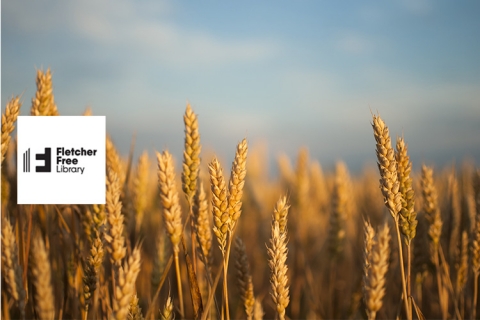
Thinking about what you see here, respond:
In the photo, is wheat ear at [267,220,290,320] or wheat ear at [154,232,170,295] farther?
wheat ear at [154,232,170,295]

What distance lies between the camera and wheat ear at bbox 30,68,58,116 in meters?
1.76

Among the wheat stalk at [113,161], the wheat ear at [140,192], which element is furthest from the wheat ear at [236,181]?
the wheat ear at [140,192]

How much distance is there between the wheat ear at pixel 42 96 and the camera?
1765 mm

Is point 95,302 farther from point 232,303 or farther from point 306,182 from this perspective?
point 306,182

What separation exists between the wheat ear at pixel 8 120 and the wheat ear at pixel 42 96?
0.56 ft

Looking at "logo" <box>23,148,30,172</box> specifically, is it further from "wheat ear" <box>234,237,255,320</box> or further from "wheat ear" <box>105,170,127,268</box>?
"wheat ear" <box>234,237,255,320</box>

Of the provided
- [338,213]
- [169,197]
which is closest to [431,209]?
[338,213]

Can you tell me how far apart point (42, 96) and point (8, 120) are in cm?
26

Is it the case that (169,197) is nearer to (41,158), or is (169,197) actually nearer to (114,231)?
(114,231)

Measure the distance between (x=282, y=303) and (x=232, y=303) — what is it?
5.29 ft

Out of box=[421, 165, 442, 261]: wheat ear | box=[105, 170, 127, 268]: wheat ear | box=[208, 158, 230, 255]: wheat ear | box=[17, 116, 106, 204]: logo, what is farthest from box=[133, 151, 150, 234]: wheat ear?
box=[421, 165, 442, 261]: wheat ear

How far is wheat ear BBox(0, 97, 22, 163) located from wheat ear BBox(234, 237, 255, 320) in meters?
0.98

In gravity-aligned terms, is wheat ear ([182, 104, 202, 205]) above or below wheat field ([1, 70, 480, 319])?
above

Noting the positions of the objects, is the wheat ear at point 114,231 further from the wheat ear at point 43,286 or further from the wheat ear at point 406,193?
the wheat ear at point 406,193
